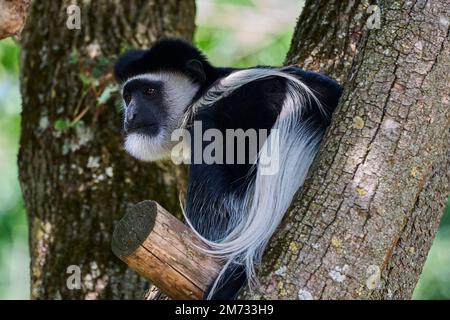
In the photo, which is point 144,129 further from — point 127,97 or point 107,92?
point 107,92

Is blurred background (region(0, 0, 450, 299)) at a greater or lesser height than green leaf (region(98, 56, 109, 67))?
lesser

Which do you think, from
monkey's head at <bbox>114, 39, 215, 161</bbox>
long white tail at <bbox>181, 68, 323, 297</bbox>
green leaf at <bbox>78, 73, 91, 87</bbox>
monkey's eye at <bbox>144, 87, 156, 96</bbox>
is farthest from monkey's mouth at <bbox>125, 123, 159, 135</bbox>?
green leaf at <bbox>78, 73, 91, 87</bbox>

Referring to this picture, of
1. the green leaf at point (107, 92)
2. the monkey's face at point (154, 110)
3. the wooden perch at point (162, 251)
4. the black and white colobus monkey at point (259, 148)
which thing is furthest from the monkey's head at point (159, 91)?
the wooden perch at point (162, 251)

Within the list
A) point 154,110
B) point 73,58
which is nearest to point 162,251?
point 154,110

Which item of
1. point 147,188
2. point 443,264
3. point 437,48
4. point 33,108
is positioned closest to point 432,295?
point 443,264

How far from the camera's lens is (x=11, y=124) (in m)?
6.94

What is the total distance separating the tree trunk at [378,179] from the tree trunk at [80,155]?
1.49 metres

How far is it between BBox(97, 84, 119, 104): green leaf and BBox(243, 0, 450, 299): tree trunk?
→ 5.34ft

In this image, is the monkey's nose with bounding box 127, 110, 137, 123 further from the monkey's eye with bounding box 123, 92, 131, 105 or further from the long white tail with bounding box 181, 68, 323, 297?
the long white tail with bounding box 181, 68, 323, 297

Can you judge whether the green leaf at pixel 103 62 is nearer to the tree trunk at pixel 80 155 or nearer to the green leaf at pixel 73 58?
the tree trunk at pixel 80 155

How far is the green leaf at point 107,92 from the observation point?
11.2ft

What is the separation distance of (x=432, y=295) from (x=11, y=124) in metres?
4.21

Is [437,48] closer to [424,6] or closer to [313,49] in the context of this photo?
[424,6]

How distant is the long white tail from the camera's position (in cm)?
245
